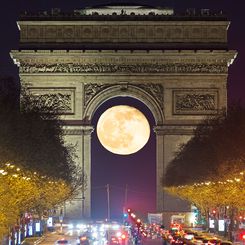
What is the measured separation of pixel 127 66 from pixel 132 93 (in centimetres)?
253

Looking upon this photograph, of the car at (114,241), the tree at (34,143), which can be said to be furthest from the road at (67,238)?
the tree at (34,143)

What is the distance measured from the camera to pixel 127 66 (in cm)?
11506

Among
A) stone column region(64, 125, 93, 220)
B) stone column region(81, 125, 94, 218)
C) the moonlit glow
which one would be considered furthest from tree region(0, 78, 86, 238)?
the moonlit glow

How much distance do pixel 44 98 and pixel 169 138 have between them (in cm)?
1177

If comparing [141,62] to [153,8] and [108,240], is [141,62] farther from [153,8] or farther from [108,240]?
[108,240]

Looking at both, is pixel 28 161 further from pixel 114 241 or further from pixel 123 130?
pixel 123 130

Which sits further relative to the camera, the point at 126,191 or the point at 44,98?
the point at 126,191

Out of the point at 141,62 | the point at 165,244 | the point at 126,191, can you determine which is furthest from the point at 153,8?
the point at 165,244

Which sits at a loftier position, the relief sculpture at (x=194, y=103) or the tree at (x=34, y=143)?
the relief sculpture at (x=194, y=103)

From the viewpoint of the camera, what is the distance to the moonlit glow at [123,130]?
123m

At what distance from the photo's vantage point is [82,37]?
114375 millimetres

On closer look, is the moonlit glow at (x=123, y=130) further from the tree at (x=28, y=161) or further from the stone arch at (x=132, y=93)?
the tree at (x=28, y=161)

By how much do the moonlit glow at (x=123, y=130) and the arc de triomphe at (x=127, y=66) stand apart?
Answer: 8.00m

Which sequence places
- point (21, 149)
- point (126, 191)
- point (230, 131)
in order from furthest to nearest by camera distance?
point (126, 191) < point (230, 131) < point (21, 149)
